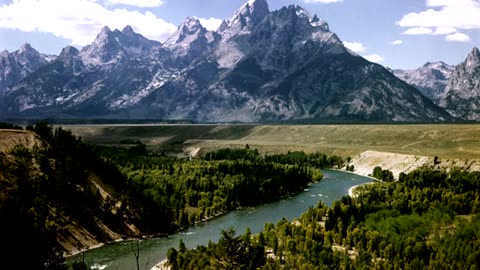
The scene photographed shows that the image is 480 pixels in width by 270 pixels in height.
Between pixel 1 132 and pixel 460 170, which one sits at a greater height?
pixel 1 132

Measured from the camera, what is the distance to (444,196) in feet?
464

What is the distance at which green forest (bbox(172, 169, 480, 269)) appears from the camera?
8656cm

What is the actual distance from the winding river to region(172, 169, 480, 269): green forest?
7.89 metres

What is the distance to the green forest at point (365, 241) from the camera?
3408 inches

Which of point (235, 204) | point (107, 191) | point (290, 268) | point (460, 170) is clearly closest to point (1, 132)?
point (107, 191)

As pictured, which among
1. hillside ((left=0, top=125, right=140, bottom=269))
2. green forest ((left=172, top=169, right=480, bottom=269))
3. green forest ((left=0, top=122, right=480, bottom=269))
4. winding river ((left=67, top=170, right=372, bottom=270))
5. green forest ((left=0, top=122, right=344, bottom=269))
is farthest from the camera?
winding river ((left=67, top=170, right=372, bottom=270))

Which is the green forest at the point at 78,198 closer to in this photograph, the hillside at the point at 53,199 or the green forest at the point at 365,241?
the hillside at the point at 53,199

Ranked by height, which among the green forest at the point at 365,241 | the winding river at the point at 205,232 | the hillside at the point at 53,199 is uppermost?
the hillside at the point at 53,199

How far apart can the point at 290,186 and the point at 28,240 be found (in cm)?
12172

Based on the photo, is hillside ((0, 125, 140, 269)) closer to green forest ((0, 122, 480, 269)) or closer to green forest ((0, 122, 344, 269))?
green forest ((0, 122, 344, 269))

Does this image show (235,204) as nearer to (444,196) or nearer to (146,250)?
(146,250)

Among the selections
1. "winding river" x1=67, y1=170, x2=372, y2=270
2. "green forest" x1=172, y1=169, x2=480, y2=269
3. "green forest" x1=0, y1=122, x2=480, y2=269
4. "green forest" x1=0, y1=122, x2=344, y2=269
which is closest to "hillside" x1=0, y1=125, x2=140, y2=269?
"green forest" x1=0, y1=122, x2=344, y2=269

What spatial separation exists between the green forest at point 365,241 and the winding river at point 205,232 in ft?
25.9

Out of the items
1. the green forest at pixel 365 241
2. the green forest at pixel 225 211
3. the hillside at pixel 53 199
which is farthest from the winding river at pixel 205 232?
the green forest at pixel 365 241
